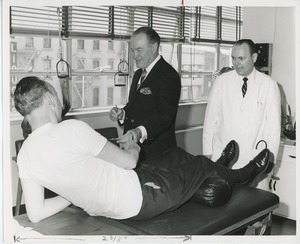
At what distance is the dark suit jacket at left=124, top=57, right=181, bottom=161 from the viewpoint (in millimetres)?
1990

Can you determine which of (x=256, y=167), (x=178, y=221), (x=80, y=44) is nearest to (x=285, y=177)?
(x=256, y=167)

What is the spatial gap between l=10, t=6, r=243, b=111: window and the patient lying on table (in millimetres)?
942

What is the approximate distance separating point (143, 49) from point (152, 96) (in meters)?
0.26

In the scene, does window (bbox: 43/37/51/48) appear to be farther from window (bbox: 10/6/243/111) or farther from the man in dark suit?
the man in dark suit

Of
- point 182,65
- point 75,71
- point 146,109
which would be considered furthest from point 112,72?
point 146,109

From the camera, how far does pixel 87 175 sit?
53.3 inches

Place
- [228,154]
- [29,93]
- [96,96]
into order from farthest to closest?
[96,96]
[228,154]
[29,93]

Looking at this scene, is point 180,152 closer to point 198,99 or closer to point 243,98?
point 243,98

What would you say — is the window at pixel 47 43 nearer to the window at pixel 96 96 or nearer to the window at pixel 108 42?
the window at pixel 108 42

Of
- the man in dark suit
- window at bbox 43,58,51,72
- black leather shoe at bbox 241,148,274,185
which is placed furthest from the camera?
window at bbox 43,58,51,72

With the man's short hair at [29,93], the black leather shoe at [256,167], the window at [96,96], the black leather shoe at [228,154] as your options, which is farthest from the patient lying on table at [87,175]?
the window at [96,96]

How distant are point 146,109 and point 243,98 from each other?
57 centimetres

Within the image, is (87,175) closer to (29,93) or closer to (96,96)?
(29,93)

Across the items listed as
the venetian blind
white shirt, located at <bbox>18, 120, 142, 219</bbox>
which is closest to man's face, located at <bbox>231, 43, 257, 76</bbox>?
the venetian blind
